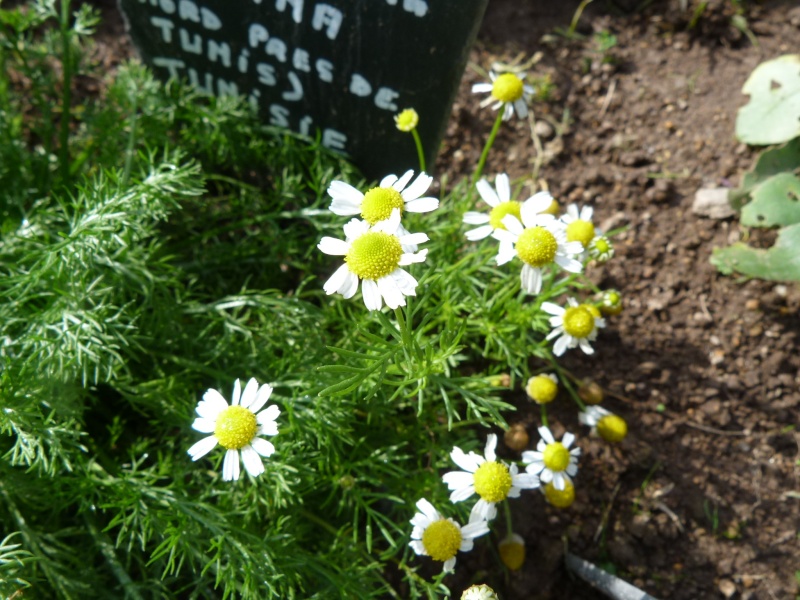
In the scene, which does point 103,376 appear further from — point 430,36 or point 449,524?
point 430,36

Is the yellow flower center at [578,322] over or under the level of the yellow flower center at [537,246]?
under

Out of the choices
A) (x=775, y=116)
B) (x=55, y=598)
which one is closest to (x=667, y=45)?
(x=775, y=116)

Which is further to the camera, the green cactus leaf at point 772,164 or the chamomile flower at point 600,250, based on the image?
the green cactus leaf at point 772,164

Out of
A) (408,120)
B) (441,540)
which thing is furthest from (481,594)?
(408,120)

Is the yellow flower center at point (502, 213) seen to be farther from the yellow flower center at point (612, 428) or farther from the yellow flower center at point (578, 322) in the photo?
the yellow flower center at point (612, 428)

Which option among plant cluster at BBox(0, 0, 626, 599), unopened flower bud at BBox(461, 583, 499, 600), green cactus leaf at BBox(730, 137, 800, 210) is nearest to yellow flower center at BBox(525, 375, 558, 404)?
plant cluster at BBox(0, 0, 626, 599)

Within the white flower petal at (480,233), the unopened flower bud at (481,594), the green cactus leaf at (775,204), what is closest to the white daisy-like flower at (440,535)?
the unopened flower bud at (481,594)

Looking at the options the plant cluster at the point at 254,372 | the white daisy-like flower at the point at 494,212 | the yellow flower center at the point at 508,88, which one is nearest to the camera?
the plant cluster at the point at 254,372

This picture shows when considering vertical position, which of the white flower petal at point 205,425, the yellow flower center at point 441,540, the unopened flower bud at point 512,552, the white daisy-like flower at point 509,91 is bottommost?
the unopened flower bud at point 512,552

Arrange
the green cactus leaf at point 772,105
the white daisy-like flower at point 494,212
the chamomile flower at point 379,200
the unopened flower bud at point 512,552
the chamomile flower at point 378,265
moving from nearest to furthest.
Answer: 1. the chamomile flower at point 378,265
2. the chamomile flower at point 379,200
3. the white daisy-like flower at point 494,212
4. the unopened flower bud at point 512,552
5. the green cactus leaf at point 772,105
